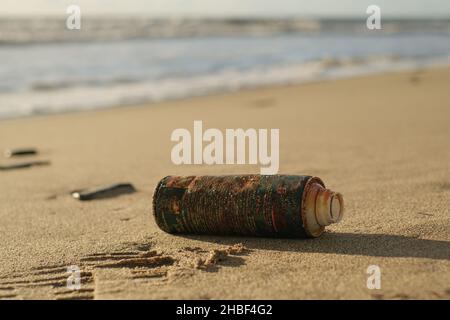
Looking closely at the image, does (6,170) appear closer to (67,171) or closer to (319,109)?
(67,171)

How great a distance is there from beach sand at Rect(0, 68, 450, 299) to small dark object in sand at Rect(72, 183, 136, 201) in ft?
0.27

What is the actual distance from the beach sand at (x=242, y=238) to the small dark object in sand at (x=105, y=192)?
81 mm

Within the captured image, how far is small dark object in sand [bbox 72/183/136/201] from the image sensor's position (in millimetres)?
4578

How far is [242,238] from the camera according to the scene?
3.37 meters

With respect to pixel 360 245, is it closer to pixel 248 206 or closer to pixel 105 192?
pixel 248 206

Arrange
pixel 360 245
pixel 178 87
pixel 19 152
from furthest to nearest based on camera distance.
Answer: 1. pixel 178 87
2. pixel 19 152
3. pixel 360 245

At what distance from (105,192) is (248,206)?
5.61ft

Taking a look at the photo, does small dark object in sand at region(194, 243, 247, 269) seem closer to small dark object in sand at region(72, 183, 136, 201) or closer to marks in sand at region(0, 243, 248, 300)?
marks in sand at region(0, 243, 248, 300)

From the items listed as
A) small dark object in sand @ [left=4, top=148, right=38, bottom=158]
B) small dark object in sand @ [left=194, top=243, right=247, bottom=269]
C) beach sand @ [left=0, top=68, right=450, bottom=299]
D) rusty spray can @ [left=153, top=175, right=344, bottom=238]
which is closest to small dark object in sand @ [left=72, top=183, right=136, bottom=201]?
beach sand @ [left=0, top=68, right=450, bottom=299]

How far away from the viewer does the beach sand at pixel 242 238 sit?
279 centimetres

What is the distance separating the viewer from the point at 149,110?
32.4 ft

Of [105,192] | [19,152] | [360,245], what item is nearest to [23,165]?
[19,152]

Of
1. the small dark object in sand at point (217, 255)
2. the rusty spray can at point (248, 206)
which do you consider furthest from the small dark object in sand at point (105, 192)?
the small dark object in sand at point (217, 255)

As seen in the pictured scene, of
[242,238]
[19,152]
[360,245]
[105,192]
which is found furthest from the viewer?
[19,152]
